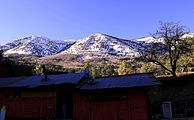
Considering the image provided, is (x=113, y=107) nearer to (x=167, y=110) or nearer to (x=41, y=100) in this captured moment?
(x=167, y=110)

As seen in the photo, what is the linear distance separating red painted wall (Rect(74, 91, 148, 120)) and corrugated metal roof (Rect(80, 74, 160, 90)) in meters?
0.83

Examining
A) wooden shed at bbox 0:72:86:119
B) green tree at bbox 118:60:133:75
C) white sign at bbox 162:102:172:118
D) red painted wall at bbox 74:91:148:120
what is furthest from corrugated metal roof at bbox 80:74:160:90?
green tree at bbox 118:60:133:75

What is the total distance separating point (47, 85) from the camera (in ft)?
95.1

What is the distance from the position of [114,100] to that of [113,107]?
61cm

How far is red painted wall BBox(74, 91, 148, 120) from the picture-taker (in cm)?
2716

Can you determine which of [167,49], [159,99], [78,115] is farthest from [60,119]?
[167,49]

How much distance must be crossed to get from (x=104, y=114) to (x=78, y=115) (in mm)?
2468

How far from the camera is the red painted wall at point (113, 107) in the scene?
1069 inches

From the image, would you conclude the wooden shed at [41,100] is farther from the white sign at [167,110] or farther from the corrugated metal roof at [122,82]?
the white sign at [167,110]

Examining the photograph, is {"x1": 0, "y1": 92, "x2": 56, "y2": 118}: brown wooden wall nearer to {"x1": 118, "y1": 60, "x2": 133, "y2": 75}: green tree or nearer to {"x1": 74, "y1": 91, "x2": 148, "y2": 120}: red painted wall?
{"x1": 74, "y1": 91, "x2": 148, "y2": 120}: red painted wall

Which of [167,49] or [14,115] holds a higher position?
[167,49]

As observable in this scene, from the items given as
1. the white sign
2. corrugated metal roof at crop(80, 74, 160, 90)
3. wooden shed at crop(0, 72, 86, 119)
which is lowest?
the white sign

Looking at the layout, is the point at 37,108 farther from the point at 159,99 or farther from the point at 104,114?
the point at 159,99

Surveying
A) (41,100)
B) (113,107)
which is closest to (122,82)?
(113,107)
